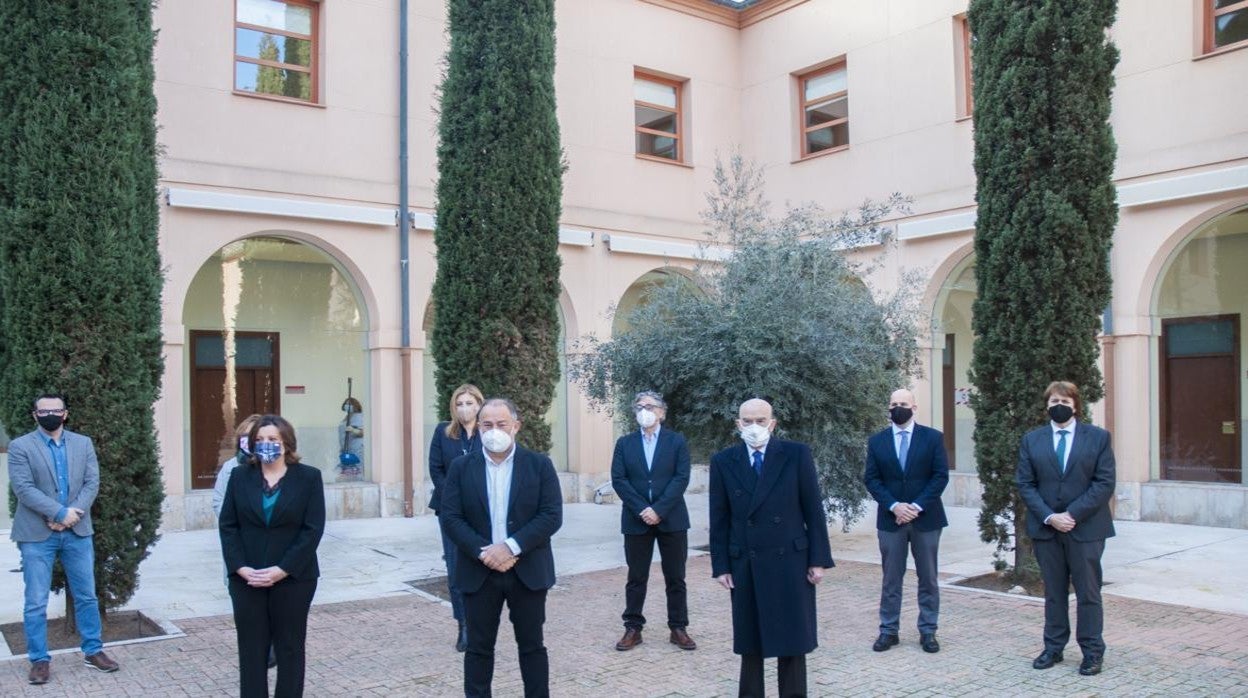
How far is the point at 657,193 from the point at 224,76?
7.21 m

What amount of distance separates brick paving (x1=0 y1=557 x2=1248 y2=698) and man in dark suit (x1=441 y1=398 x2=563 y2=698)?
1065 mm

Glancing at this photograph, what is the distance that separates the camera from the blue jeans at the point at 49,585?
6750mm

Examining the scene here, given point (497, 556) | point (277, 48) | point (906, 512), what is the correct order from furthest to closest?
point (277, 48)
point (906, 512)
point (497, 556)

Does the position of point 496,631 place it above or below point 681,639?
above

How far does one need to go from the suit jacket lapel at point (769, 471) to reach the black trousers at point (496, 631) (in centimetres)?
124

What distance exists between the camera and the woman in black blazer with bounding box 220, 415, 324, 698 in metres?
5.46

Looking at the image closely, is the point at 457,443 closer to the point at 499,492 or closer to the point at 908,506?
the point at 499,492

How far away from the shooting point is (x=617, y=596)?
9453mm

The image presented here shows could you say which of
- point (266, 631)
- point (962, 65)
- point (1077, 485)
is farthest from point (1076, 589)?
point (962, 65)

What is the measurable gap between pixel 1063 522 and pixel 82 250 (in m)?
7.08

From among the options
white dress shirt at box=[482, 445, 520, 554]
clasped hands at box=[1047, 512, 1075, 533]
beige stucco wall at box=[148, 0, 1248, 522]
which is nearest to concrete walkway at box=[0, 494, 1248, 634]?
beige stucco wall at box=[148, 0, 1248, 522]

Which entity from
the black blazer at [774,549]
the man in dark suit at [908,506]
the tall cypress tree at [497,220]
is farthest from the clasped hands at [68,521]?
the man in dark suit at [908,506]

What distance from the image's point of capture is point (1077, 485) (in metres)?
6.82

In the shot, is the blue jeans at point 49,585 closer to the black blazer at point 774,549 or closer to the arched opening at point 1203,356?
the black blazer at point 774,549
